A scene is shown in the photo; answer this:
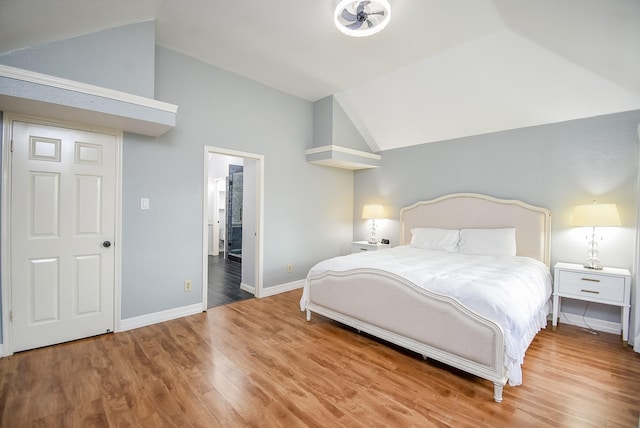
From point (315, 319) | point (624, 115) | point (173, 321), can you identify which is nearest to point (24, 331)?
point (173, 321)

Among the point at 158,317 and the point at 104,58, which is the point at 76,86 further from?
the point at 158,317

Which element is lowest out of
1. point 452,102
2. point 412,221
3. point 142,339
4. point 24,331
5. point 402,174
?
point 142,339

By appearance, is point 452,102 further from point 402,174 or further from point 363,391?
point 363,391

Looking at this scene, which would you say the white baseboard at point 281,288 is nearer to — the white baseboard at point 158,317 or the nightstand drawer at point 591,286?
the white baseboard at point 158,317

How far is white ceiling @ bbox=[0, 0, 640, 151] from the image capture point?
2105 mm

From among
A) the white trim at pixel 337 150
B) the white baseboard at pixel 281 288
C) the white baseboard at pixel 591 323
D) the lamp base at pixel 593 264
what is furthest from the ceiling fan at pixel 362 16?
the white baseboard at pixel 591 323

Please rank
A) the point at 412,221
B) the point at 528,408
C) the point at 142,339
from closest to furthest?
1. the point at 528,408
2. the point at 142,339
3. the point at 412,221

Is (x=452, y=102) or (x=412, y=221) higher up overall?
(x=452, y=102)

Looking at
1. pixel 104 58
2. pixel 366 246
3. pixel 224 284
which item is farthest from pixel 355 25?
pixel 224 284

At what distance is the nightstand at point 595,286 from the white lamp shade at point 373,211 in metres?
2.39

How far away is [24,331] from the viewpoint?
2475mm

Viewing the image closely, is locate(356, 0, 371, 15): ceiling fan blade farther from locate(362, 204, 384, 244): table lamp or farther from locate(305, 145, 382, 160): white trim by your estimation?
locate(362, 204, 384, 244): table lamp

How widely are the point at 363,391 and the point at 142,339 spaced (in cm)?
216

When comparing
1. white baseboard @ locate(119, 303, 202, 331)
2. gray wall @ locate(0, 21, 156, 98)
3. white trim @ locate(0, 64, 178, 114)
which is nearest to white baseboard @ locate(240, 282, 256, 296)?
white baseboard @ locate(119, 303, 202, 331)
